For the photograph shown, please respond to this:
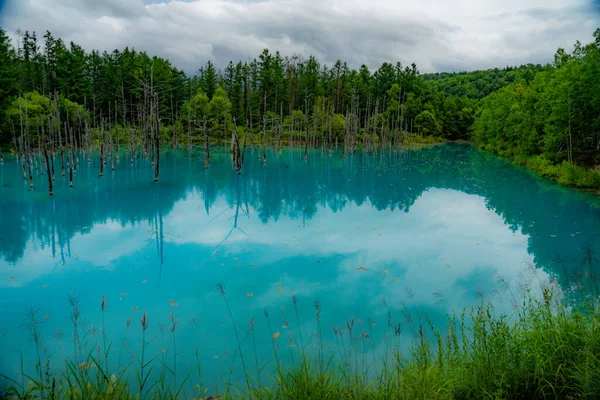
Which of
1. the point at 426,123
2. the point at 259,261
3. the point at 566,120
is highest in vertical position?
the point at 426,123

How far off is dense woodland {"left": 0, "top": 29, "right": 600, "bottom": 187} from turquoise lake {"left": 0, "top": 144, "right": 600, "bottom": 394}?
5637mm

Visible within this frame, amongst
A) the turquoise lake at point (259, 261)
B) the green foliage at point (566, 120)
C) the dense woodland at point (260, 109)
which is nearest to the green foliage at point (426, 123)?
the dense woodland at point (260, 109)

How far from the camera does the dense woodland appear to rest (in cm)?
2556

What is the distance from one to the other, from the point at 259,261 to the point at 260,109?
53.2 metres

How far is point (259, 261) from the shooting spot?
1059 centimetres

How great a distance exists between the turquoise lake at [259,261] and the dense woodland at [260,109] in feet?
18.5

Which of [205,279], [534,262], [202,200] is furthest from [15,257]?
[534,262]

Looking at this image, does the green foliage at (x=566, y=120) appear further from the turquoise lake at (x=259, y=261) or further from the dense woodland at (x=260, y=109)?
the turquoise lake at (x=259, y=261)

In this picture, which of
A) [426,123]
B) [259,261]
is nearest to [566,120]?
[259,261]

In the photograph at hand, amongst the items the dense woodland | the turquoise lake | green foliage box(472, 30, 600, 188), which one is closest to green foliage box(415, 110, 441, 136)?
the dense woodland

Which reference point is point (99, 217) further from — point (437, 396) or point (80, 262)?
point (437, 396)

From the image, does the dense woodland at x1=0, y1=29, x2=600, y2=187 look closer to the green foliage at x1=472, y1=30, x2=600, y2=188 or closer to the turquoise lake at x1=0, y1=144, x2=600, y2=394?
the green foliage at x1=472, y1=30, x2=600, y2=188

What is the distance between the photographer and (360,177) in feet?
90.3

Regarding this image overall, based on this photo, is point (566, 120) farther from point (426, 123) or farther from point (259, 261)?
point (426, 123)
